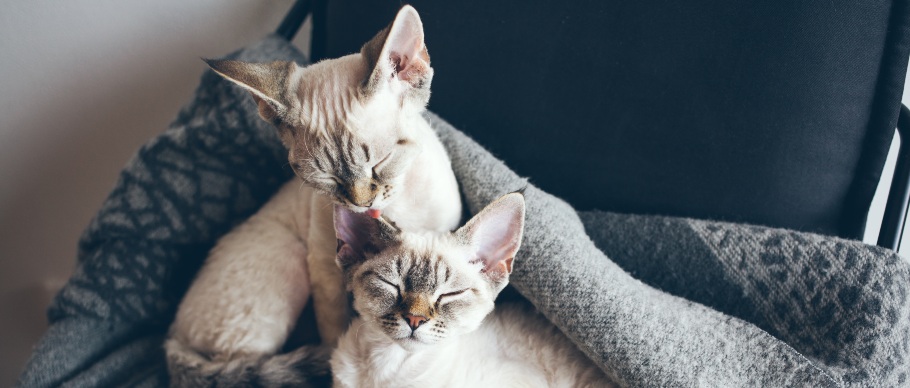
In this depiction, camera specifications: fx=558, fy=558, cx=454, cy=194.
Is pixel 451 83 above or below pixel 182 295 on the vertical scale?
above

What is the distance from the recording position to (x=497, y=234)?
0.89 m

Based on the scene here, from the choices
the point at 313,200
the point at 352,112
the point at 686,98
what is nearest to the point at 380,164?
the point at 352,112

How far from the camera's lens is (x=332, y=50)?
4.19 feet

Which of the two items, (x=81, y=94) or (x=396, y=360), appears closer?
(x=396, y=360)

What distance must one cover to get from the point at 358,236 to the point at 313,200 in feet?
0.76

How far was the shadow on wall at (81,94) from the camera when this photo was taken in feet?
4.82

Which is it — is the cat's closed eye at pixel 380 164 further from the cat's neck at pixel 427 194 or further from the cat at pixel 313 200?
the cat's neck at pixel 427 194

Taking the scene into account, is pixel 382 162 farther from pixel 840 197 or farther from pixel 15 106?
pixel 15 106

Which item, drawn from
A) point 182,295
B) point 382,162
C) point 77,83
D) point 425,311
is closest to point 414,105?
point 382,162

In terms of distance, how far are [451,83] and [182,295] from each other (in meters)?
0.79

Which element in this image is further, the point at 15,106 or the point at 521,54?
the point at 15,106

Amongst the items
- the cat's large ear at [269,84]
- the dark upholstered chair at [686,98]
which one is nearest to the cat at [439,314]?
the cat's large ear at [269,84]

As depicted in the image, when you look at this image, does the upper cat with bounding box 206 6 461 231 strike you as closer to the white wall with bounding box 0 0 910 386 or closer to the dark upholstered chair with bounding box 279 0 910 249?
the dark upholstered chair with bounding box 279 0 910 249

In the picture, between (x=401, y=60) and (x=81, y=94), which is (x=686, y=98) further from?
(x=81, y=94)
